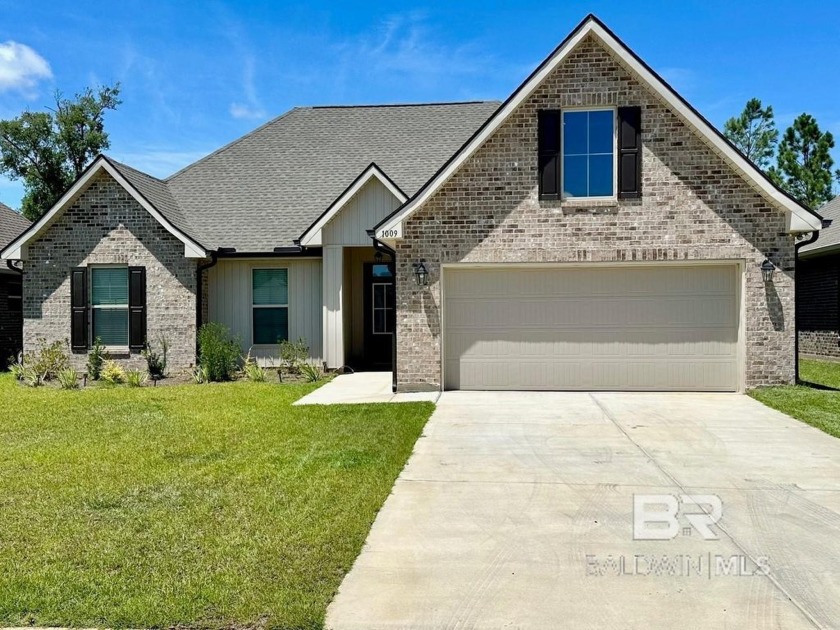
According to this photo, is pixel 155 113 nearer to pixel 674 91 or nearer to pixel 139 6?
pixel 139 6

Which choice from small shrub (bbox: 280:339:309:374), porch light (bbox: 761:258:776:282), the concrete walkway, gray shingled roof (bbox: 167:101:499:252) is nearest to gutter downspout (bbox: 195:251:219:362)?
gray shingled roof (bbox: 167:101:499:252)

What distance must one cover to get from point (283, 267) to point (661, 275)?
329 inches

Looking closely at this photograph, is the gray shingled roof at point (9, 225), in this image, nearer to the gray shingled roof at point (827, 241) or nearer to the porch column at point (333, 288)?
the porch column at point (333, 288)

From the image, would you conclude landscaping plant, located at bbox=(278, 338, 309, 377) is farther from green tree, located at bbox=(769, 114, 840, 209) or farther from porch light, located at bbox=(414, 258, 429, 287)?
green tree, located at bbox=(769, 114, 840, 209)

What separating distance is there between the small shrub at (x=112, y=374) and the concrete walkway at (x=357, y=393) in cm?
454

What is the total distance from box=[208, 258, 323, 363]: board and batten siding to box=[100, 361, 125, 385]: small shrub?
2306 millimetres

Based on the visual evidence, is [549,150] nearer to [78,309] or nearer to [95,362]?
[95,362]

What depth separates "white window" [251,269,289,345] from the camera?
15.6 m

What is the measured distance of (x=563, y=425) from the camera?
9.30 metres

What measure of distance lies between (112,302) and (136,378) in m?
2.34

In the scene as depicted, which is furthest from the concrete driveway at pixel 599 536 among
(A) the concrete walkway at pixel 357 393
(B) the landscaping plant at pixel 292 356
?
(B) the landscaping plant at pixel 292 356

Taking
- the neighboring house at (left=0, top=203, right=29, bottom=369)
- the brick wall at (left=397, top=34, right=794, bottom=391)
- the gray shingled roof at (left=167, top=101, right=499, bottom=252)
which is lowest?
the neighboring house at (left=0, top=203, right=29, bottom=369)

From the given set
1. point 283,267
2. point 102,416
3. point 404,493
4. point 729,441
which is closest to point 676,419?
point 729,441

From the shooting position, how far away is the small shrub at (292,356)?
49.0 feet
